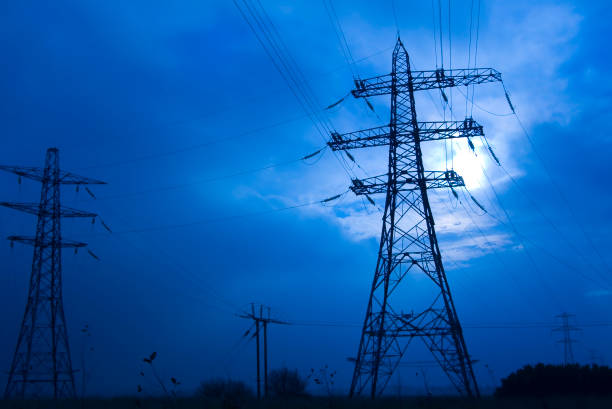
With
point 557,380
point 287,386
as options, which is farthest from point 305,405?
point 557,380

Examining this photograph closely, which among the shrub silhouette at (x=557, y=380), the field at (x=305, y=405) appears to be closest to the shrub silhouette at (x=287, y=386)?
the field at (x=305, y=405)

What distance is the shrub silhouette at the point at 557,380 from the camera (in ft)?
92.7

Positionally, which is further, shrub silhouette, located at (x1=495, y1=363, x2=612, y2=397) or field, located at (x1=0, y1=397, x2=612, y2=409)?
shrub silhouette, located at (x1=495, y1=363, x2=612, y2=397)

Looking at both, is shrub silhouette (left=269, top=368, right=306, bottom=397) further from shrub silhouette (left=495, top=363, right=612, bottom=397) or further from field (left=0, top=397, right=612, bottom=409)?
shrub silhouette (left=495, top=363, right=612, bottom=397)

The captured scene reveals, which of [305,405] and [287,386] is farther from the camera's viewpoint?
[287,386]

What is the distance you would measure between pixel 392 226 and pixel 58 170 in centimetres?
2345

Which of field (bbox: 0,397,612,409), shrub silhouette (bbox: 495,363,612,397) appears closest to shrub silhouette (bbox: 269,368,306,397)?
field (bbox: 0,397,612,409)

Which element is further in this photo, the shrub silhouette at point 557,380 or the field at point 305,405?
the shrub silhouette at point 557,380

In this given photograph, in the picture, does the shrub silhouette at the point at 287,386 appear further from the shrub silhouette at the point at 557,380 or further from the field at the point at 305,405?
the shrub silhouette at the point at 557,380

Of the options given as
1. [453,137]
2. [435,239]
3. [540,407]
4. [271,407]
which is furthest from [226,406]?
[453,137]

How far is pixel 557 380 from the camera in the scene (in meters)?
29.4

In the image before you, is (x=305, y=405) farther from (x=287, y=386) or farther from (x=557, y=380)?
(x=557, y=380)

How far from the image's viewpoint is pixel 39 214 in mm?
36719

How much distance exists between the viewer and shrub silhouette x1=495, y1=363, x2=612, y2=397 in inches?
1112
